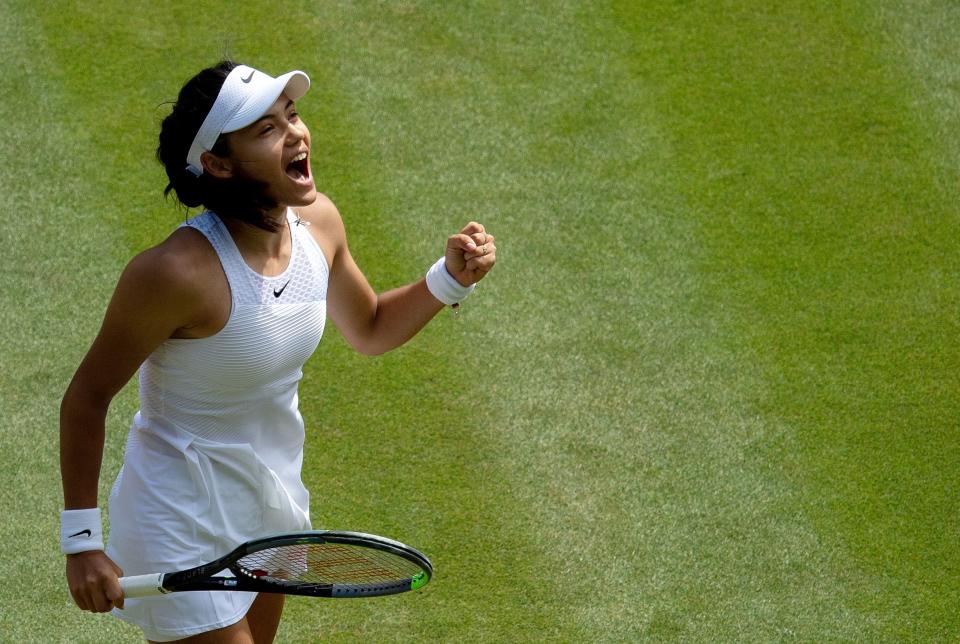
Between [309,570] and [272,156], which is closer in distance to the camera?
[272,156]

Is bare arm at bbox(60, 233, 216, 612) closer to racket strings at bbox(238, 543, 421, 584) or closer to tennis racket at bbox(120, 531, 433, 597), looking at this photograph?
tennis racket at bbox(120, 531, 433, 597)

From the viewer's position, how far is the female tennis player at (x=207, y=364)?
346 cm

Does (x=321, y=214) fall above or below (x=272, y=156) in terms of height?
below

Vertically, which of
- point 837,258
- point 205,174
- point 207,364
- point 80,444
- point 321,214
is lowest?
point 837,258

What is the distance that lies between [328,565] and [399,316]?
0.82 metres

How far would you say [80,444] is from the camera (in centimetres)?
347

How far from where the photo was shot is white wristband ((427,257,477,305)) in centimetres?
405

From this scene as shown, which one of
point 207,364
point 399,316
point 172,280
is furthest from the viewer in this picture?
point 399,316

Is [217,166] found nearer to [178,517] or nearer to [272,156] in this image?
[272,156]

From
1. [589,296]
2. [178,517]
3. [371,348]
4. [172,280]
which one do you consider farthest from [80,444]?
A: [589,296]

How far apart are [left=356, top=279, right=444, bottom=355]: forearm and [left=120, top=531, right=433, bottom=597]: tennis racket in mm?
734

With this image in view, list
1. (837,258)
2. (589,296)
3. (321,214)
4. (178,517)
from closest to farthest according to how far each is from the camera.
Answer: (178,517) → (321,214) → (589,296) → (837,258)

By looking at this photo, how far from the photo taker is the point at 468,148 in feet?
22.8

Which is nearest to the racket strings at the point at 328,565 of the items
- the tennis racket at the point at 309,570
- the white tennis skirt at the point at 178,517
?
the tennis racket at the point at 309,570
